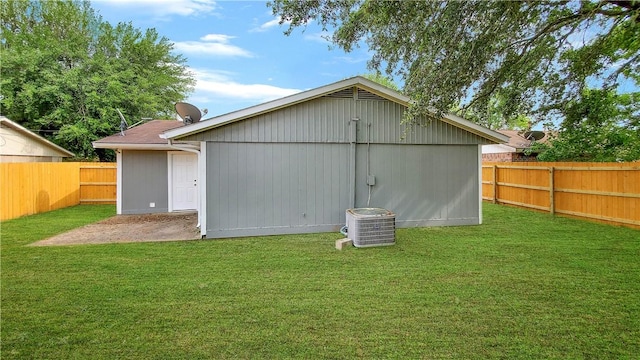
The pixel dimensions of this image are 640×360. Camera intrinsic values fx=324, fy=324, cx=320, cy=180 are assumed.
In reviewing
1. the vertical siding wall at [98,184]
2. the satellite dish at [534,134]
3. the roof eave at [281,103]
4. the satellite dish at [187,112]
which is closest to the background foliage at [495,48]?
the roof eave at [281,103]

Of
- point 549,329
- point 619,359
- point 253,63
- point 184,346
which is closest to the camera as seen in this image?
point 619,359

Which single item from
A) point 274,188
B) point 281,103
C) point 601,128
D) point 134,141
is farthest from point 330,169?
point 601,128

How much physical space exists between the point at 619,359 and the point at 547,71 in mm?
6382

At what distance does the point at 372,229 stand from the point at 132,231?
5233mm

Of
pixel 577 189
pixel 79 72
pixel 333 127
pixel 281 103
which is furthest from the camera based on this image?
pixel 79 72

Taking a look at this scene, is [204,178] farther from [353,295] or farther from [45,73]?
[45,73]

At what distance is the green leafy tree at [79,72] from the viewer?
16016 millimetres

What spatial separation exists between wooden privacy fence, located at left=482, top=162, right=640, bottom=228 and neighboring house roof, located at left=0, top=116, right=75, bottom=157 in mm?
18660

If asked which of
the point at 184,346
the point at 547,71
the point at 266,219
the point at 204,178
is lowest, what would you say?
the point at 184,346

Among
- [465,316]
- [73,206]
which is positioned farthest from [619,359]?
[73,206]

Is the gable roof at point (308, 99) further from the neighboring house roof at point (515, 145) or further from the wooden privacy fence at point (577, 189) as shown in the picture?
the neighboring house roof at point (515, 145)

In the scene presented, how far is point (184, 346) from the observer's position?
8.41 feet

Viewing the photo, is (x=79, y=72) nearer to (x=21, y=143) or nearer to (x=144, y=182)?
(x=21, y=143)

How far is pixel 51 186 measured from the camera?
398 inches
